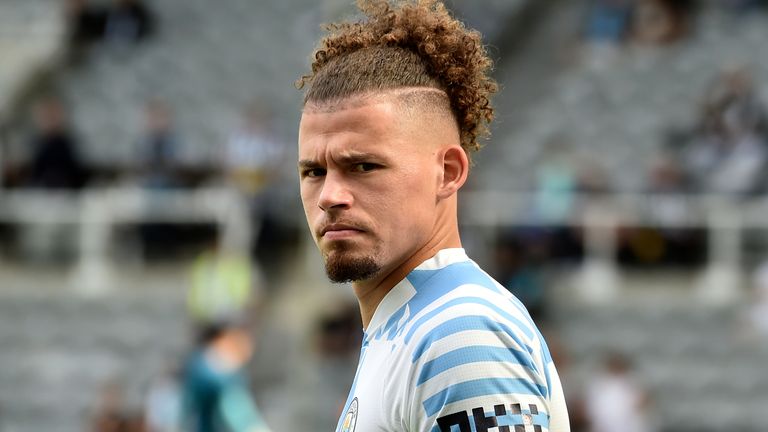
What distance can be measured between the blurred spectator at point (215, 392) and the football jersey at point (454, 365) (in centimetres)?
740

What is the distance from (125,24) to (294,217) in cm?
439

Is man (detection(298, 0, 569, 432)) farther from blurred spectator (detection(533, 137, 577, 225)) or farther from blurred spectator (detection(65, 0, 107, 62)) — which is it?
blurred spectator (detection(65, 0, 107, 62))

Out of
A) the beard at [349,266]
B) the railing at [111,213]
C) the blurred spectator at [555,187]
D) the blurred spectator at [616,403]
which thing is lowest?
the beard at [349,266]

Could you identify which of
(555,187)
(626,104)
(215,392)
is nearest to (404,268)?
(215,392)

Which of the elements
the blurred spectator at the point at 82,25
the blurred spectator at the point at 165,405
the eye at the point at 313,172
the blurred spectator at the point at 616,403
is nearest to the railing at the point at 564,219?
the blurred spectator at the point at 616,403

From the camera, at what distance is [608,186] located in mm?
12711

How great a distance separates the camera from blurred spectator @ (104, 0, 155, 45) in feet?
54.7

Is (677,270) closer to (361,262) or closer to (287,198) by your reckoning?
(287,198)

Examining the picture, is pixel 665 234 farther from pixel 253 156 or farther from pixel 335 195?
pixel 335 195

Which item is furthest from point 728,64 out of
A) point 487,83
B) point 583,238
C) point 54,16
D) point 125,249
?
point 487,83

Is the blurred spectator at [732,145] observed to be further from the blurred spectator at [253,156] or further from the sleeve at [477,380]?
the sleeve at [477,380]

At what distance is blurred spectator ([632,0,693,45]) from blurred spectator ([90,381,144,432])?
6.48 meters

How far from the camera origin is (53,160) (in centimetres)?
1401

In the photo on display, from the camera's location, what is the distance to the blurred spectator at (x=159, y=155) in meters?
13.6
